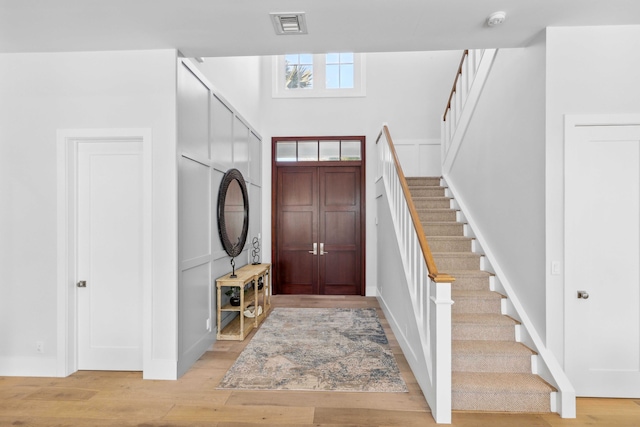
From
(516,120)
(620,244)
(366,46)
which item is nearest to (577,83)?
(516,120)

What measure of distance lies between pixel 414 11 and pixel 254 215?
3983 mm

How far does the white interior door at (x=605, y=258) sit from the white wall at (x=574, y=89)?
0.35 ft

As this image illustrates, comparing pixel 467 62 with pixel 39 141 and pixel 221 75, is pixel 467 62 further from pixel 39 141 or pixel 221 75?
pixel 39 141

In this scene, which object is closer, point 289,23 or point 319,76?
point 289,23

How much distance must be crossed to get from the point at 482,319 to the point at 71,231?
3658 mm

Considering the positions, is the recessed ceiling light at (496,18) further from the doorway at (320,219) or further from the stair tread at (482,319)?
the doorway at (320,219)

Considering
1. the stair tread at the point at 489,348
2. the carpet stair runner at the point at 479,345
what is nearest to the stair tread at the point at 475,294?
the carpet stair runner at the point at 479,345

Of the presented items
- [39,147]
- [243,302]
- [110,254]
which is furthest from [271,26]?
[243,302]

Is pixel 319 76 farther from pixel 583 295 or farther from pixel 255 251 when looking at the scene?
pixel 583 295

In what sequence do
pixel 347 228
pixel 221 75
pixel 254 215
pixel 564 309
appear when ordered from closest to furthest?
pixel 564 309 < pixel 221 75 < pixel 254 215 < pixel 347 228

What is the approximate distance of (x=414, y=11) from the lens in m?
2.41

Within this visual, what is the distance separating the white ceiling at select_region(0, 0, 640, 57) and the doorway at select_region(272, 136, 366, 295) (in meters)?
3.38

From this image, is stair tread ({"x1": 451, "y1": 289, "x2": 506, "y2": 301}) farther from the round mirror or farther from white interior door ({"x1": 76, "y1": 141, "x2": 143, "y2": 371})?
white interior door ({"x1": 76, "y1": 141, "x2": 143, "y2": 371})

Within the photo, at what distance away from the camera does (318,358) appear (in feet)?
11.3
